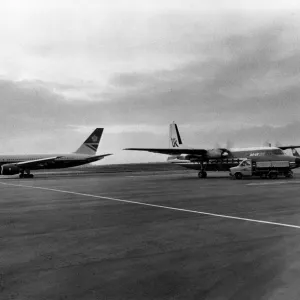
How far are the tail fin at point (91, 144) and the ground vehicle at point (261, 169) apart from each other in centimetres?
3010

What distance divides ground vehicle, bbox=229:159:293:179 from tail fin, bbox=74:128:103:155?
3010cm

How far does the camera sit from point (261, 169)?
110 feet

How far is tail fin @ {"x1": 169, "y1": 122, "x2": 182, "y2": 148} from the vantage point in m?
48.6

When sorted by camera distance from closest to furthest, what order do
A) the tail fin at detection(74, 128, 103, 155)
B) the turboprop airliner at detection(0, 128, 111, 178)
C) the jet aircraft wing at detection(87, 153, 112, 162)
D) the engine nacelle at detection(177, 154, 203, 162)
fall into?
the engine nacelle at detection(177, 154, 203, 162) → the turboprop airliner at detection(0, 128, 111, 178) → the jet aircraft wing at detection(87, 153, 112, 162) → the tail fin at detection(74, 128, 103, 155)

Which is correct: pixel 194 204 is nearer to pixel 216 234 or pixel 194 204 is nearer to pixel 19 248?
pixel 216 234

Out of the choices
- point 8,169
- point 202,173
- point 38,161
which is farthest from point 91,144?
point 202,173

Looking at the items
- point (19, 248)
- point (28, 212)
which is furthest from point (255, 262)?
point (28, 212)

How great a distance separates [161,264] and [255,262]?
175 cm

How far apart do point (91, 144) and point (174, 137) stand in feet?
56.4

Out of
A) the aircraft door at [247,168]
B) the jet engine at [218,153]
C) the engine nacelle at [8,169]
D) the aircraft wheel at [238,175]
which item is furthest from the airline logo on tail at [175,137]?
the engine nacelle at [8,169]

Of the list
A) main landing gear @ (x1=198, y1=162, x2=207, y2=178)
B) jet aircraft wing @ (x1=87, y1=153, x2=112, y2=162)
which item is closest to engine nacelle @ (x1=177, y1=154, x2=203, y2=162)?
main landing gear @ (x1=198, y1=162, x2=207, y2=178)

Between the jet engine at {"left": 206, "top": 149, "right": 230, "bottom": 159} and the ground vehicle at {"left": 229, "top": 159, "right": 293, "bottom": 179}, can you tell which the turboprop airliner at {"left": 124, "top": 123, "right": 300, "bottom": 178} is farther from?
the ground vehicle at {"left": 229, "top": 159, "right": 293, "bottom": 179}

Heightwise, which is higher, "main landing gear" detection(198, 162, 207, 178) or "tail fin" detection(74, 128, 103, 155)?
"tail fin" detection(74, 128, 103, 155)

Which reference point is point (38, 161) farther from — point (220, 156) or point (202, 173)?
point (220, 156)
